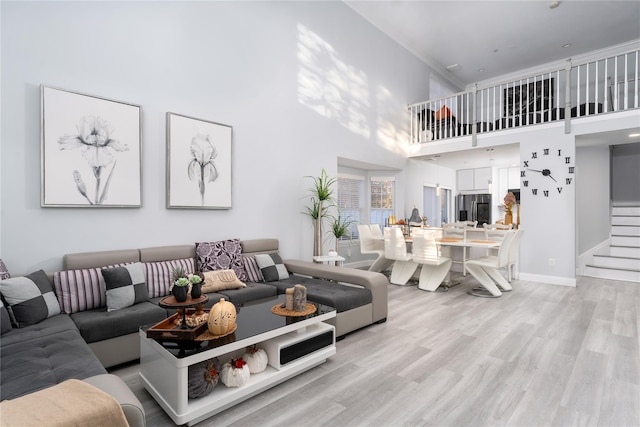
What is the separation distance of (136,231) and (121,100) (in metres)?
1.32

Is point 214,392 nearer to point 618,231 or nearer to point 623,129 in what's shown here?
point 623,129

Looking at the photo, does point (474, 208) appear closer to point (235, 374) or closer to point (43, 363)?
point (235, 374)

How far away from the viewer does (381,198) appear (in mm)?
7434

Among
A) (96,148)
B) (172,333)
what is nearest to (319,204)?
(96,148)

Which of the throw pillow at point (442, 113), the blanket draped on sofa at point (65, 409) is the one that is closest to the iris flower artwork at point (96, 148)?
the blanket draped on sofa at point (65, 409)

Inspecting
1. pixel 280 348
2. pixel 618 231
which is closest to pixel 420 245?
pixel 280 348

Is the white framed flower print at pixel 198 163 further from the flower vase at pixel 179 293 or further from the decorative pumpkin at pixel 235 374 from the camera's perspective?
the decorative pumpkin at pixel 235 374

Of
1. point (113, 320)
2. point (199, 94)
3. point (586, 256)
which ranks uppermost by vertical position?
point (199, 94)

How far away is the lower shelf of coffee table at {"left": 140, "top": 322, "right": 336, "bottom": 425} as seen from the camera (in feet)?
5.79

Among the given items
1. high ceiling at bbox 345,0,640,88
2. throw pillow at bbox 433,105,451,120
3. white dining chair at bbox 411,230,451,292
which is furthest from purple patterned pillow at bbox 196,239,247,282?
throw pillow at bbox 433,105,451,120

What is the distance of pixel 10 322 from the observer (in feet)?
6.93

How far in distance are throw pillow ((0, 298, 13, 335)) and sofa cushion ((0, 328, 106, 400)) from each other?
5 centimetres

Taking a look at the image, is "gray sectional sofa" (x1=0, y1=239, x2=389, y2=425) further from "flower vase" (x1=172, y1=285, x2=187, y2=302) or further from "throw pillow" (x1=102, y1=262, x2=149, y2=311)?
"flower vase" (x1=172, y1=285, x2=187, y2=302)

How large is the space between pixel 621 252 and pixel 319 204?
21.0ft
